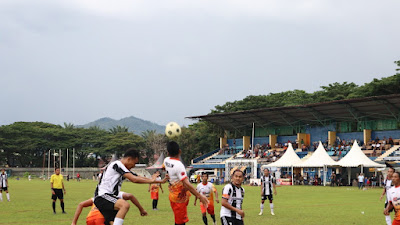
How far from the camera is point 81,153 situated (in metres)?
121

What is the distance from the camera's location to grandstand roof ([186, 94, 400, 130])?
65.8 m

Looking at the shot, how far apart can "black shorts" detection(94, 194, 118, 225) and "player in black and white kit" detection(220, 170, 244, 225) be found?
80.7 inches

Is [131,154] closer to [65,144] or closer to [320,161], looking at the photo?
[320,161]

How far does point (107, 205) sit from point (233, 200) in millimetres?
2386

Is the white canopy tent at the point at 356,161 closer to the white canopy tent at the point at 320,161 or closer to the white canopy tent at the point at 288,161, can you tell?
the white canopy tent at the point at 320,161

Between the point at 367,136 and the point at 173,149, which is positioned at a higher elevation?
the point at 367,136

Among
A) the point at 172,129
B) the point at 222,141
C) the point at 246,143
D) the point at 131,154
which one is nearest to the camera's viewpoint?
the point at 131,154

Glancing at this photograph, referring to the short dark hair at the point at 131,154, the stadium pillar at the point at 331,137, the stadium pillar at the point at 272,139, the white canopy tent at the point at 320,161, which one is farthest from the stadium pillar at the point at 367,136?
the short dark hair at the point at 131,154

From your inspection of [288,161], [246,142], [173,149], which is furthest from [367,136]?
[173,149]

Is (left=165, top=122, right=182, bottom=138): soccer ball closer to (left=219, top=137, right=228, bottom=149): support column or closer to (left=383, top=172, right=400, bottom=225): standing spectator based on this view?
(left=383, top=172, right=400, bottom=225): standing spectator

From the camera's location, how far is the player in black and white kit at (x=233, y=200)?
33.7 ft

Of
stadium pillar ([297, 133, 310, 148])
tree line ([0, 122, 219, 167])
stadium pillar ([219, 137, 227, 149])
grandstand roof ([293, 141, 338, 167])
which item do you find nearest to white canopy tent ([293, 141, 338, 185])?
grandstand roof ([293, 141, 338, 167])

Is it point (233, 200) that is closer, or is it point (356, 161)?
point (233, 200)

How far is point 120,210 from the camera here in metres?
9.55
